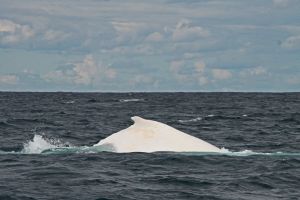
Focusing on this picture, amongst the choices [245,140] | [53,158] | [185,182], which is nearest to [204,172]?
[185,182]

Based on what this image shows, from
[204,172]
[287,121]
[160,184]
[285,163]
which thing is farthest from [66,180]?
[287,121]

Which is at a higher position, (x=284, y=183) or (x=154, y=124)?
(x=154, y=124)

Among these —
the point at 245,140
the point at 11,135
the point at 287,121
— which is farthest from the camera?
the point at 287,121

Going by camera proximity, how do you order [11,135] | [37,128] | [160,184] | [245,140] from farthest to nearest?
[37,128], [11,135], [245,140], [160,184]

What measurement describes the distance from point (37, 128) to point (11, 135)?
22.8 ft

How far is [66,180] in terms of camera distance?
19000 millimetres

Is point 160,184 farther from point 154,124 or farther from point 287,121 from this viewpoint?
point 287,121

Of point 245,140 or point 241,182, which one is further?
point 245,140

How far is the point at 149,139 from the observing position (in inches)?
986

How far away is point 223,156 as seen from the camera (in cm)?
2478

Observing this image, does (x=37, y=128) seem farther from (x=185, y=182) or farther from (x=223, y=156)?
(x=185, y=182)

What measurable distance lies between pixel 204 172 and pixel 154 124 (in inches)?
165

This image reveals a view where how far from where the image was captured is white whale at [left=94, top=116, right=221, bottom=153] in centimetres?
2452

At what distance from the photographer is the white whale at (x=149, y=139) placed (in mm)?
24516
